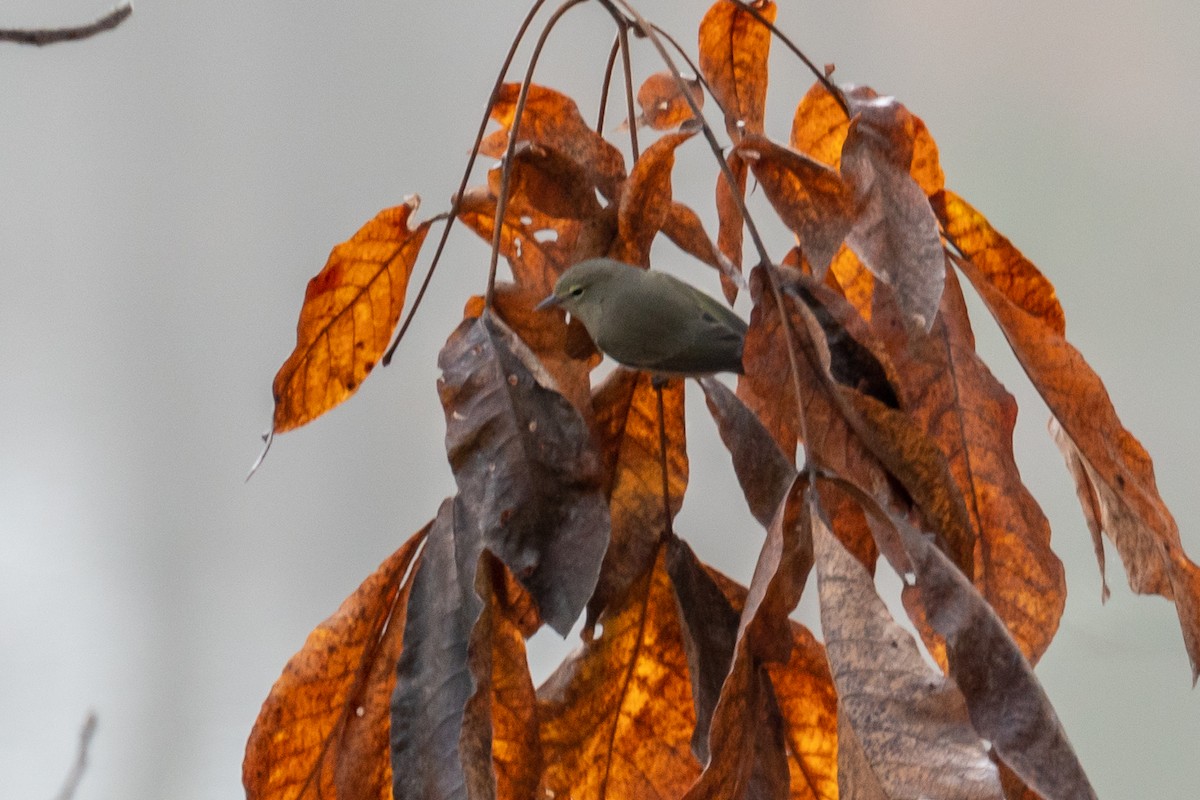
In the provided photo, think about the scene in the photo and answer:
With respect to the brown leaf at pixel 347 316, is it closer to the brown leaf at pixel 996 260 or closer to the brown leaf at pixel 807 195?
the brown leaf at pixel 807 195

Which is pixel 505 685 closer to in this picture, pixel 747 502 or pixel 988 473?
pixel 747 502

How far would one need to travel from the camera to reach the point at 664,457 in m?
0.73

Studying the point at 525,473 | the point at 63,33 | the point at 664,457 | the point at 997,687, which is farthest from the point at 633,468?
the point at 63,33

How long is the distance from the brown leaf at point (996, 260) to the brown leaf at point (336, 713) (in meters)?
0.43

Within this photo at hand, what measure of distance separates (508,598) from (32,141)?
0.89 metres

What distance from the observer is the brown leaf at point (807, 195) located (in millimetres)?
668

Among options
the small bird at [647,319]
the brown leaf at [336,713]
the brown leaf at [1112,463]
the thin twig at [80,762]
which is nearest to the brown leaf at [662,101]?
the small bird at [647,319]

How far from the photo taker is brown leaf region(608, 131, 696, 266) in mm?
685

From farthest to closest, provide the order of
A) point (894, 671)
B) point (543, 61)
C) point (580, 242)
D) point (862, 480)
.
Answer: point (543, 61) → point (580, 242) → point (862, 480) → point (894, 671)

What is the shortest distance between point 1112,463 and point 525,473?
14.8 inches

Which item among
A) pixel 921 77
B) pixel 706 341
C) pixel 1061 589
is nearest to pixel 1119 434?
pixel 1061 589

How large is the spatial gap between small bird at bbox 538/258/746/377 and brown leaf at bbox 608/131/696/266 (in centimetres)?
2

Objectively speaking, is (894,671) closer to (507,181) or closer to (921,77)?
(507,181)

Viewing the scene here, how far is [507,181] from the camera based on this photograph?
686 millimetres
